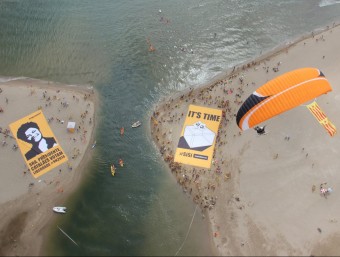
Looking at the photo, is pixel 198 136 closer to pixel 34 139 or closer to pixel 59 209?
pixel 59 209

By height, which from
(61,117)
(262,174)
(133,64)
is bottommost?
(262,174)

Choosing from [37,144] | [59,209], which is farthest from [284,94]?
[37,144]

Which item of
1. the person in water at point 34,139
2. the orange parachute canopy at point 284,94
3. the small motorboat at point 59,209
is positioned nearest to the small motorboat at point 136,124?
the person in water at point 34,139

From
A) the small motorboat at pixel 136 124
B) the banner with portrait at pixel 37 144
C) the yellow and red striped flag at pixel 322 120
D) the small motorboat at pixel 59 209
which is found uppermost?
the yellow and red striped flag at pixel 322 120

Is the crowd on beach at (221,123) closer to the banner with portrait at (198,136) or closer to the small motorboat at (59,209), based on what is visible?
the banner with portrait at (198,136)

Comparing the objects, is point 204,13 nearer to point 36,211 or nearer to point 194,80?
point 194,80

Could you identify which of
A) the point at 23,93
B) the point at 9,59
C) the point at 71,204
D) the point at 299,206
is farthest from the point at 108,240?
the point at 9,59

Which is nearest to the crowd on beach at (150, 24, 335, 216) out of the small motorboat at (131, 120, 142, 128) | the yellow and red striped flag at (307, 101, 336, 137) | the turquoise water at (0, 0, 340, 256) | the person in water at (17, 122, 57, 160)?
the turquoise water at (0, 0, 340, 256)
